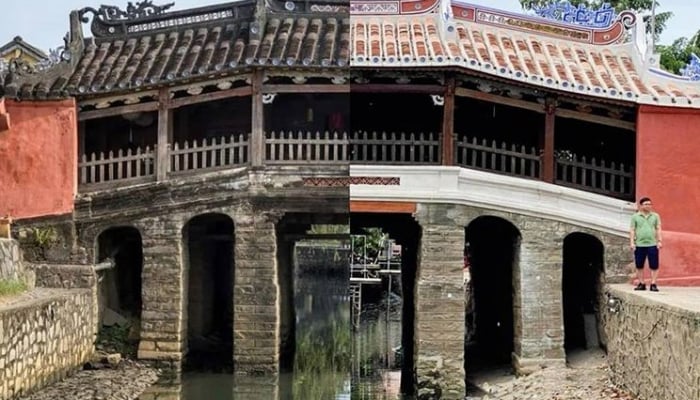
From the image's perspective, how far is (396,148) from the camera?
707 cm

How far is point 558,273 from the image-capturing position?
23.9ft

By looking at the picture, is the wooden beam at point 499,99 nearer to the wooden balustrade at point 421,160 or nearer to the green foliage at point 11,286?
the wooden balustrade at point 421,160

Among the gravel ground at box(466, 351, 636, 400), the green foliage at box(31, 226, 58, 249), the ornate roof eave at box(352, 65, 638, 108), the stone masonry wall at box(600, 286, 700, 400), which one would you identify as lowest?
the gravel ground at box(466, 351, 636, 400)

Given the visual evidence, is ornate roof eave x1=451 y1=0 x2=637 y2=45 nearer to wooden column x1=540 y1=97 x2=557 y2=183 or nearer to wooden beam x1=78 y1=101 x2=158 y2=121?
wooden column x1=540 y1=97 x2=557 y2=183

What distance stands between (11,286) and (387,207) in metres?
2.83

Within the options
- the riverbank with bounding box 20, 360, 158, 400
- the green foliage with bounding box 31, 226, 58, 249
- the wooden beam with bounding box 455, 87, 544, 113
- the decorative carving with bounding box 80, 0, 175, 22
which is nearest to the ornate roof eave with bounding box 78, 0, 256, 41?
the decorative carving with bounding box 80, 0, 175, 22

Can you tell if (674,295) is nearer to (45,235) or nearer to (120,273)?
(120,273)

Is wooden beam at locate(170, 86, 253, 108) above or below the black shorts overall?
above

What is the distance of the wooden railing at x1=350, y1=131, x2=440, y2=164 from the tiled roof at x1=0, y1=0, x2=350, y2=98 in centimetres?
235

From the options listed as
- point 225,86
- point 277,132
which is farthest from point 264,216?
point 225,86

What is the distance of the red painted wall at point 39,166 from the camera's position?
415 cm

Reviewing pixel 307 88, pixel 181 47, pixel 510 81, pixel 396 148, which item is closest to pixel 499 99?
pixel 510 81

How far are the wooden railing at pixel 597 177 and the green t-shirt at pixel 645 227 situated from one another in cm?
106

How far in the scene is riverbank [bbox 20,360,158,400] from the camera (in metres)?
3.82
